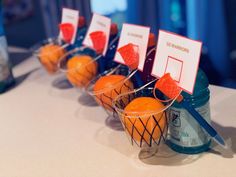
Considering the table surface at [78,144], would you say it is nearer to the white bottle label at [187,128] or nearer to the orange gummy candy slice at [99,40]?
the white bottle label at [187,128]

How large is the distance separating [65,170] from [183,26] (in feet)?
4.68

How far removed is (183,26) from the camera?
202 cm

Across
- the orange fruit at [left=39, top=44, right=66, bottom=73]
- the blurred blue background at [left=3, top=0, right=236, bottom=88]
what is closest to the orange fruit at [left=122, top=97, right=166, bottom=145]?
the orange fruit at [left=39, top=44, right=66, bottom=73]

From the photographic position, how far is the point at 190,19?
1.91 m

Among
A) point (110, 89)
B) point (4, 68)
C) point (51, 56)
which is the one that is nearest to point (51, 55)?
point (51, 56)

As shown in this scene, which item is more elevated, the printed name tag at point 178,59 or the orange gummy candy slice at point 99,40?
the printed name tag at point 178,59

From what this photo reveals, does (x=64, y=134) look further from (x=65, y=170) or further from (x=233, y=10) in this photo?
(x=233, y=10)

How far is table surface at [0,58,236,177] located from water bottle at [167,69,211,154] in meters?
0.02

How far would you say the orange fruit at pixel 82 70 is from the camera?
0.96 metres

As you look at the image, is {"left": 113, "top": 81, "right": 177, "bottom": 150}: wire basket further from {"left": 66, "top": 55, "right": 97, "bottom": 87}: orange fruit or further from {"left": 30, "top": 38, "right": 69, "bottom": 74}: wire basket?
A: {"left": 30, "top": 38, "right": 69, "bottom": 74}: wire basket

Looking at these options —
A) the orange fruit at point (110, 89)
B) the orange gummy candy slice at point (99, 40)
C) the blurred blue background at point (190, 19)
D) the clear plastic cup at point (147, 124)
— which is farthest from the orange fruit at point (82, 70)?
the blurred blue background at point (190, 19)

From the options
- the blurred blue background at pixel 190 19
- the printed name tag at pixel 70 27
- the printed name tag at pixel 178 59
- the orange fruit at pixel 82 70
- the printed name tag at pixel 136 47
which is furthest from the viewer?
the blurred blue background at pixel 190 19

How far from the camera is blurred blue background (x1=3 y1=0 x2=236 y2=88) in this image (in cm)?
188

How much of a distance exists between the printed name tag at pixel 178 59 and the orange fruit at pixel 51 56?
42cm
